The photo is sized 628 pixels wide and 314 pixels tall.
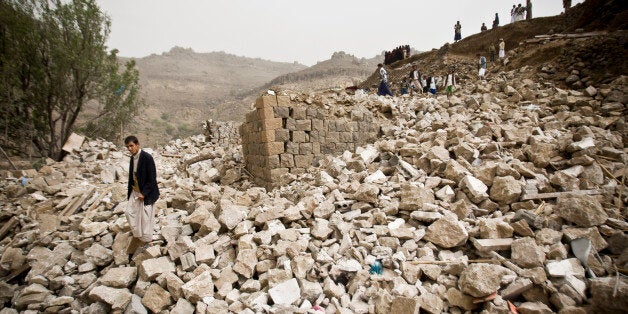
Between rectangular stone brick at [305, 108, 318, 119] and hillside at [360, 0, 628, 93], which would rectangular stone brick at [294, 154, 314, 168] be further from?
hillside at [360, 0, 628, 93]

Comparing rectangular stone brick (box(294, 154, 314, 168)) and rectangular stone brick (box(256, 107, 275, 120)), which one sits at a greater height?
rectangular stone brick (box(256, 107, 275, 120))

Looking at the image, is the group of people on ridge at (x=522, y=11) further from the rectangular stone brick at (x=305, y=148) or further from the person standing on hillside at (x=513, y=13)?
the rectangular stone brick at (x=305, y=148)

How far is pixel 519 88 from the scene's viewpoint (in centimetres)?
861

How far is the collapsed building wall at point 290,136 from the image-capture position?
5652 millimetres

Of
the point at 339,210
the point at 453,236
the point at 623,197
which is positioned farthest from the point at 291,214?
the point at 623,197

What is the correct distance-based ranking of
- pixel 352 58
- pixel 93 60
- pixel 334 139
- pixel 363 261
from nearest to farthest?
pixel 363 261, pixel 334 139, pixel 93 60, pixel 352 58

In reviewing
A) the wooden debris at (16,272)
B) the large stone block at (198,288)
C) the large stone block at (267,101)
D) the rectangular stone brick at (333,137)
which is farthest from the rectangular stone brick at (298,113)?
the wooden debris at (16,272)

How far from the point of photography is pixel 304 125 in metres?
5.95

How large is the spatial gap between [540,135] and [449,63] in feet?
42.4

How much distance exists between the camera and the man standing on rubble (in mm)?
3459

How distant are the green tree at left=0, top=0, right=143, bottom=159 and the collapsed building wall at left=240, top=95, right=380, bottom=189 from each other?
7893 mm

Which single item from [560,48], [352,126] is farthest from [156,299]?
[560,48]

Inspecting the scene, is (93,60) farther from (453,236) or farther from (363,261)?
(453,236)

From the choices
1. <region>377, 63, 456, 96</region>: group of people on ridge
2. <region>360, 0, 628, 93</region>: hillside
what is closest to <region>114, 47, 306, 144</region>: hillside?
<region>377, 63, 456, 96</region>: group of people on ridge
